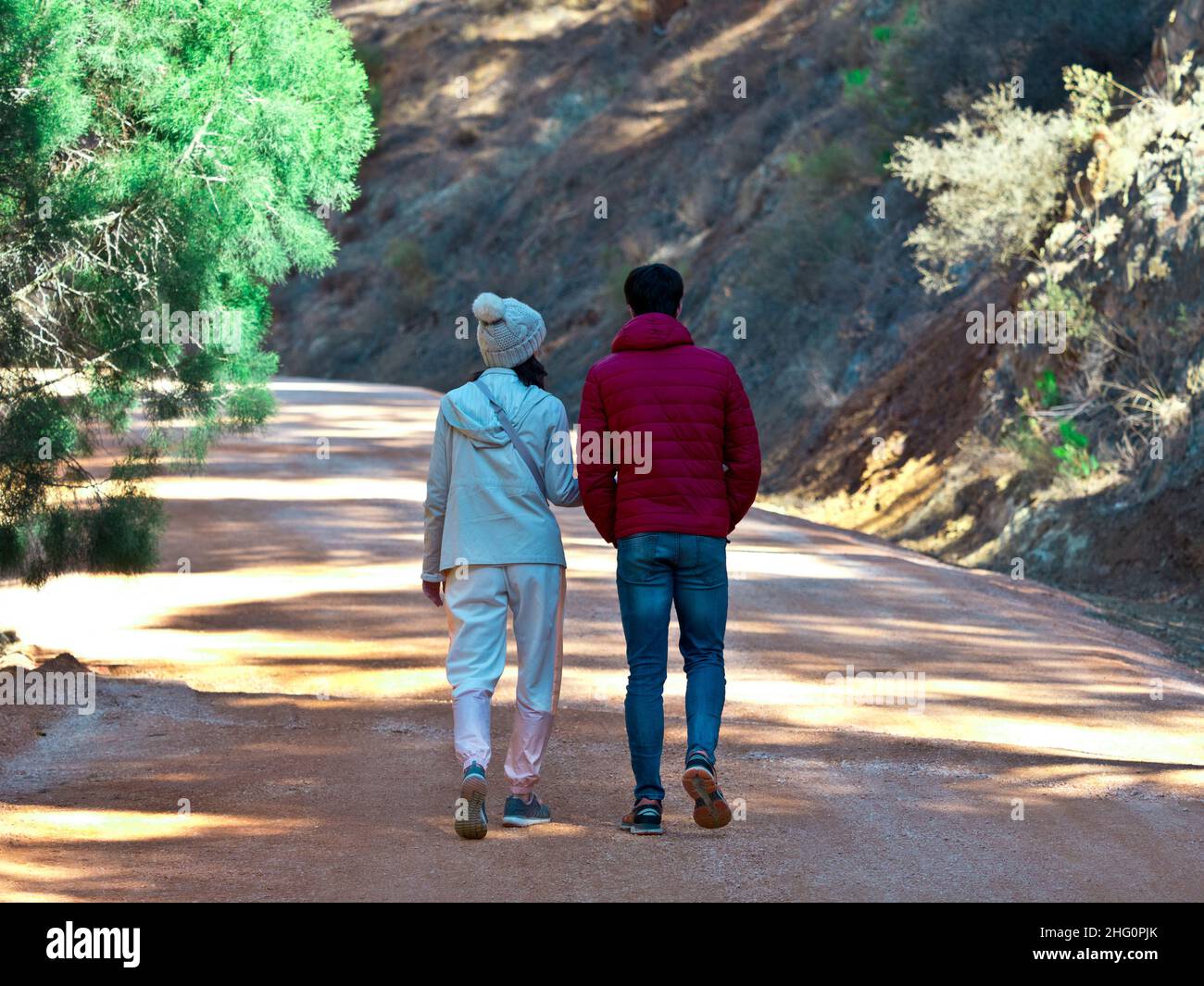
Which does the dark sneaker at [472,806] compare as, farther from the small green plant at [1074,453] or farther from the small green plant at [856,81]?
the small green plant at [856,81]

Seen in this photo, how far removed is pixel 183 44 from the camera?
39.7 feet

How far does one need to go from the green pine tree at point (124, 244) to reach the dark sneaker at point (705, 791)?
5302mm

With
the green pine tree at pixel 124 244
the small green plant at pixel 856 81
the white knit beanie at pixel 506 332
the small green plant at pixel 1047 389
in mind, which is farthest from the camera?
the small green plant at pixel 856 81

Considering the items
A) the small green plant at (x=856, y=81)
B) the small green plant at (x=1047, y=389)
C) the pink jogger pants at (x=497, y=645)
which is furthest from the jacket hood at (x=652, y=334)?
the small green plant at (x=856, y=81)

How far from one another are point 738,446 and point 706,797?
1.34 metres

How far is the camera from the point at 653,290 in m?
6.25

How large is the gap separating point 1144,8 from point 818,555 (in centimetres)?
1123

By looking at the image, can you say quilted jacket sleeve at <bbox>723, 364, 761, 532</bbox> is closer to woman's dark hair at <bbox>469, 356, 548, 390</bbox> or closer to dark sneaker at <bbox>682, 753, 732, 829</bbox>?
woman's dark hair at <bbox>469, 356, 548, 390</bbox>

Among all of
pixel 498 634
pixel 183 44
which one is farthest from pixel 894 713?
pixel 183 44

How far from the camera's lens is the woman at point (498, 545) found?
6258mm

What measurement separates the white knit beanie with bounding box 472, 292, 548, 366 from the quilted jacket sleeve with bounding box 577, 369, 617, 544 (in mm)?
357

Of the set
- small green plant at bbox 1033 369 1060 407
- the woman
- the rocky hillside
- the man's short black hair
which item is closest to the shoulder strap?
the woman

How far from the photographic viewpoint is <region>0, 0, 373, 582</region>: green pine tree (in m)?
9.86
